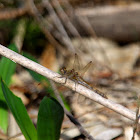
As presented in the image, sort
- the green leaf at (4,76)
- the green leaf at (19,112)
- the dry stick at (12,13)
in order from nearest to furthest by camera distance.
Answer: the green leaf at (19,112) → the green leaf at (4,76) → the dry stick at (12,13)

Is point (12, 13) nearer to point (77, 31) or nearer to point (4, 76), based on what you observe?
point (77, 31)

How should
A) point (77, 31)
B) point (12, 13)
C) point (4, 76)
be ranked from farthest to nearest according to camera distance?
point (77, 31) < point (12, 13) < point (4, 76)

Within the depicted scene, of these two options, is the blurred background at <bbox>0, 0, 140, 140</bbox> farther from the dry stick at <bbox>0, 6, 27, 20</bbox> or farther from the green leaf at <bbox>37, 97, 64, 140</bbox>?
the green leaf at <bbox>37, 97, 64, 140</bbox>

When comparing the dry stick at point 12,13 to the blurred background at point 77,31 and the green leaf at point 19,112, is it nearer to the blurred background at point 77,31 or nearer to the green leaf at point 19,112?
the blurred background at point 77,31

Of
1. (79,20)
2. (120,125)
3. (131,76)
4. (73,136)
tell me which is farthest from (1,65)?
(79,20)

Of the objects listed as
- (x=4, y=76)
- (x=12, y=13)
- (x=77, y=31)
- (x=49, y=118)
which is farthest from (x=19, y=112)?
(x=77, y=31)

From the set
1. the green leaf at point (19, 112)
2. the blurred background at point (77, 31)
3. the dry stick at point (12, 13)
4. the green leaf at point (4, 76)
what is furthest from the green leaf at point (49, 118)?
the dry stick at point (12, 13)
